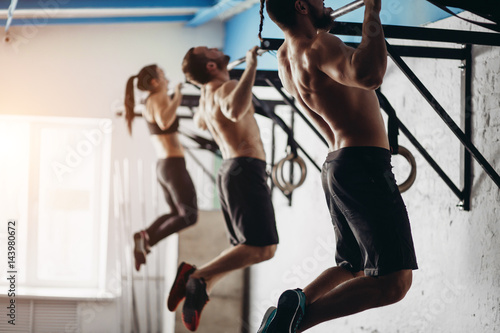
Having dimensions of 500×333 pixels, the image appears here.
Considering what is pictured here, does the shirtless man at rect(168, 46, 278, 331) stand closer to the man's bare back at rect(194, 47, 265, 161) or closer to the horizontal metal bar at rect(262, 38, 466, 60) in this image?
the man's bare back at rect(194, 47, 265, 161)

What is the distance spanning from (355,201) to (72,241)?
16.1 ft

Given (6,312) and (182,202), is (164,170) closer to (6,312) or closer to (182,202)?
(182,202)

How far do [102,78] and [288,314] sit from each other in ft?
15.1

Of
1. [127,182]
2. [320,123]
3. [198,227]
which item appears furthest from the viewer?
[127,182]

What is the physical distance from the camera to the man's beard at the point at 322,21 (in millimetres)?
1906

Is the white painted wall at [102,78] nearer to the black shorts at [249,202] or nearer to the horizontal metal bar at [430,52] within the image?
the black shorts at [249,202]

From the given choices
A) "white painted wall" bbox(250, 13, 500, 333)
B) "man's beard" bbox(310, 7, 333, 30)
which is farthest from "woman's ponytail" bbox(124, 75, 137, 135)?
"man's beard" bbox(310, 7, 333, 30)

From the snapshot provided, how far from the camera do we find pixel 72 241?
20.4 ft

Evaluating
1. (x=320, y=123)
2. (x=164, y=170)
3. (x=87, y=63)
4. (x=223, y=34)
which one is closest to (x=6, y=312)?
(x=87, y=63)

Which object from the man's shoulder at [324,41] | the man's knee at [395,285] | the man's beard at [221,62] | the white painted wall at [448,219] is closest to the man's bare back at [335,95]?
the man's shoulder at [324,41]

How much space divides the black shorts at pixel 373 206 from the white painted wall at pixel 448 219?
649 millimetres

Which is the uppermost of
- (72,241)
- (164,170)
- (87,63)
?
(87,63)

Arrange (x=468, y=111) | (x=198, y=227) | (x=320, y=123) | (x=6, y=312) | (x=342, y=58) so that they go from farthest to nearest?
1. (x=6, y=312)
2. (x=198, y=227)
3. (x=468, y=111)
4. (x=320, y=123)
5. (x=342, y=58)

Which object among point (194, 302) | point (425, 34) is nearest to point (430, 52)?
point (425, 34)
